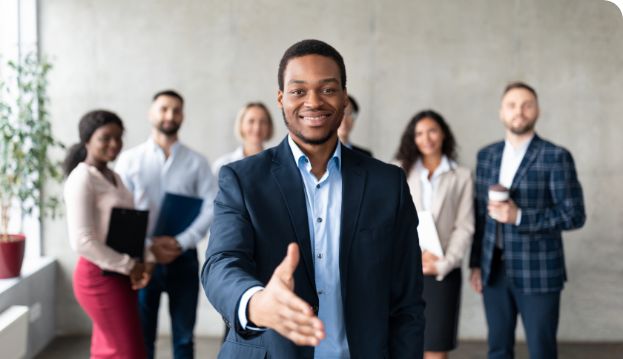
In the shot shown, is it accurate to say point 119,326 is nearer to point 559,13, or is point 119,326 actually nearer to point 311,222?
point 311,222

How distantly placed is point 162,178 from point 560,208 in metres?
2.21

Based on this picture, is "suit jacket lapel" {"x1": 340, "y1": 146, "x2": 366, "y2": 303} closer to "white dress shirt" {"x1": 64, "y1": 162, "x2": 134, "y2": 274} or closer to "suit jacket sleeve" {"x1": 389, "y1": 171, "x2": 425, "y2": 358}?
"suit jacket sleeve" {"x1": 389, "y1": 171, "x2": 425, "y2": 358}

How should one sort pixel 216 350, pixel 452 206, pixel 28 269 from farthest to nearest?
pixel 216 350, pixel 28 269, pixel 452 206

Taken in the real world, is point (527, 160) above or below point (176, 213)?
above

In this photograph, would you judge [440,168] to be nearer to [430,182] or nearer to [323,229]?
[430,182]

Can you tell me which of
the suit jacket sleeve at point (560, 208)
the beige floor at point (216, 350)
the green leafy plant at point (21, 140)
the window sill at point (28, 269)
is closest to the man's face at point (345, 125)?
the suit jacket sleeve at point (560, 208)

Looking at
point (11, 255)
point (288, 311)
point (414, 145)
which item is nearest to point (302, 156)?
point (288, 311)

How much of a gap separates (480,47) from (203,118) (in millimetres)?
2256

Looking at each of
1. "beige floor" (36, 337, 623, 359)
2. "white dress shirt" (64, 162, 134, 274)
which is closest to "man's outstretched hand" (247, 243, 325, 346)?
"white dress shirt" (64, 162, 134, 274)

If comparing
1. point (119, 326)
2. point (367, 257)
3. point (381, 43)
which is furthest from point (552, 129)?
point (367, 257)

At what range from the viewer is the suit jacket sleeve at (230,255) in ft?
4.19

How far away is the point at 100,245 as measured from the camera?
302 cm

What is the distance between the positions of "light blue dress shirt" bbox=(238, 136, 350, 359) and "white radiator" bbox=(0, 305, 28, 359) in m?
2.53

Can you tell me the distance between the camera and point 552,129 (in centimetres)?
495
